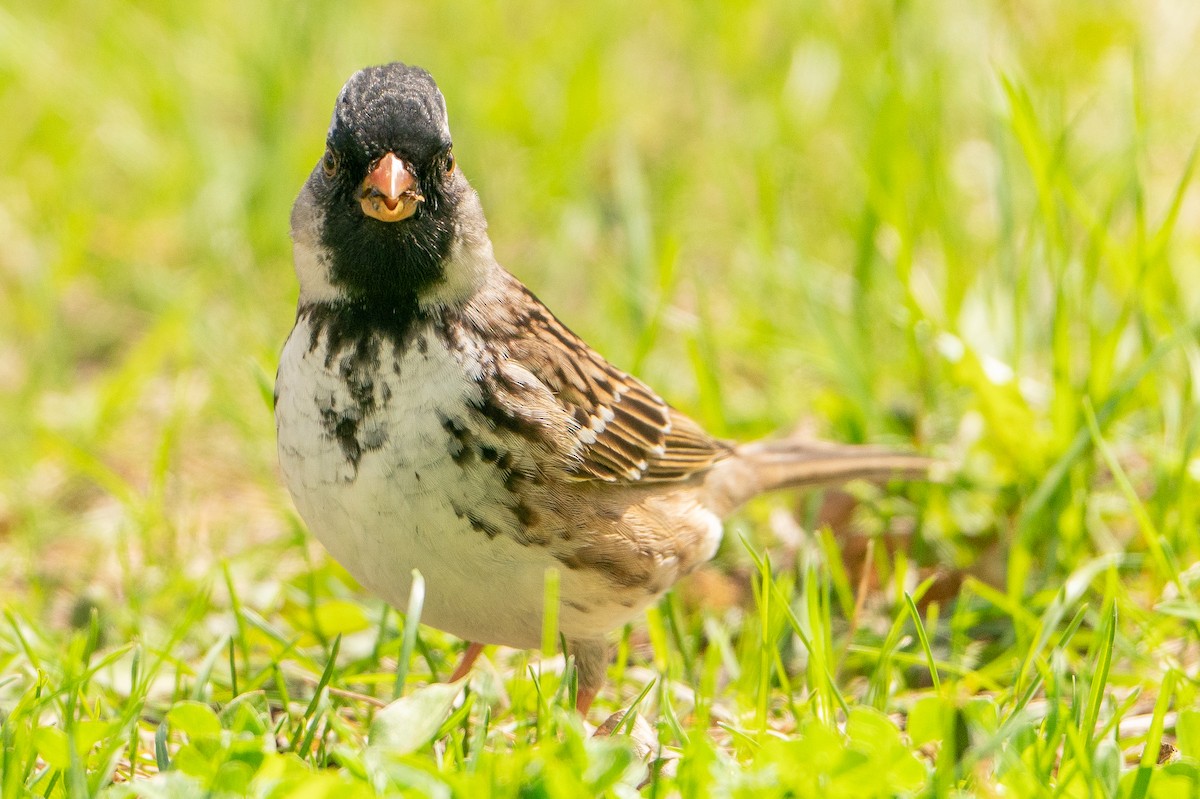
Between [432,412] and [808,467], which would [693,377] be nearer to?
[808,467]

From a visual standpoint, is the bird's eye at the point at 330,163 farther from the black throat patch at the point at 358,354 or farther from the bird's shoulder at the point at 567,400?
the bird's shoulder at the point at 567,400

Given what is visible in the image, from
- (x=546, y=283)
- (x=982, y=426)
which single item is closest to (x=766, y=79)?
(x=546, y=283)

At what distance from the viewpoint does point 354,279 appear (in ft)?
11.3

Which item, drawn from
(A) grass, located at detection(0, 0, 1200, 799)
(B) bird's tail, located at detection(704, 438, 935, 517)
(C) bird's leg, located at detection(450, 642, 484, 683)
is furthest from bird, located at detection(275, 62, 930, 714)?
(B) bird's tail, located at detection(704, 438, 935, 517)

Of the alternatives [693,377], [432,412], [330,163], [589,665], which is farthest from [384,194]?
[693,377]

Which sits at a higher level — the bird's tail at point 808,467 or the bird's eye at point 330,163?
the bird's eye at point 330,163

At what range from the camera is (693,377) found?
18.7 feet


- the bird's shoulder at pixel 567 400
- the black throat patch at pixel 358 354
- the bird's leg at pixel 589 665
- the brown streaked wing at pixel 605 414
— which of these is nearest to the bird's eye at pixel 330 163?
the black throat patch at pixel 358 354

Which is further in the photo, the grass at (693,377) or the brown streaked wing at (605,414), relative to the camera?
the brown streaked wing at (605,414)

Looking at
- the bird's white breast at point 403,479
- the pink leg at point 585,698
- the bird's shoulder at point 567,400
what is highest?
the bird's shoulder at point 567,400

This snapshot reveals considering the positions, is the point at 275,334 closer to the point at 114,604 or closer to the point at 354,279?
the point at 114,604

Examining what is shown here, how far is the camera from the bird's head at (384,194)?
11.0ft

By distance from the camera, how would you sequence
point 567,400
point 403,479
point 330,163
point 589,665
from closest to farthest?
point 403,479, point 330,163, point 567,400, point 589,665

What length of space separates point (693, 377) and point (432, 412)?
251cm
